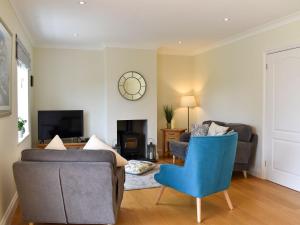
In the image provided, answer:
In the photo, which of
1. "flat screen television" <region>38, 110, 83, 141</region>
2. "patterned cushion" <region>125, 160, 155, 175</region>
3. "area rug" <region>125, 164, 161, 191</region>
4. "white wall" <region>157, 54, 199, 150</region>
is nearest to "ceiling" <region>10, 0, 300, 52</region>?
"white wall" <region>157, 54, 199, 150</region>

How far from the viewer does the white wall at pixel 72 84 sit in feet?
19.8

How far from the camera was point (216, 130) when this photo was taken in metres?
5.12

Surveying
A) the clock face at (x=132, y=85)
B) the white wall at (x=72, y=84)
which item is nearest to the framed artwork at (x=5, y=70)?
the white wall at (x=72, y=84)

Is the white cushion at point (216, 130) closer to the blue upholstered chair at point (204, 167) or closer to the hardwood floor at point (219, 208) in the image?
the hardwood floor at point (219, 208)

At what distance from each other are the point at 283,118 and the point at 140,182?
2406mm

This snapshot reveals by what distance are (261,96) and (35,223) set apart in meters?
3.79

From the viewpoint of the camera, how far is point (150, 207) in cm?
341

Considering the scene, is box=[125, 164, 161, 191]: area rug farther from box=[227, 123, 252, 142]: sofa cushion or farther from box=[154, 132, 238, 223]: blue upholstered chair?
box=[227, 123, 252, 142]: sofa cushion

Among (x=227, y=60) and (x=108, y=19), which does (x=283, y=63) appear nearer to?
(x=227, y=60)

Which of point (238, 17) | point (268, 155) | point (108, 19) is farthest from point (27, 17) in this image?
point (268, 155)

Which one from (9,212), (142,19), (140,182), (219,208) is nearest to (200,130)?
(140,182)

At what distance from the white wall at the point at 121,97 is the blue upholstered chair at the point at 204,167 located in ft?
10.1

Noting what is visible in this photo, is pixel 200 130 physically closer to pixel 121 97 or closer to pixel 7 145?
pixel 121 97

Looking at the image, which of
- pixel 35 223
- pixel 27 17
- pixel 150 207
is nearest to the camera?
pixel 35 223
